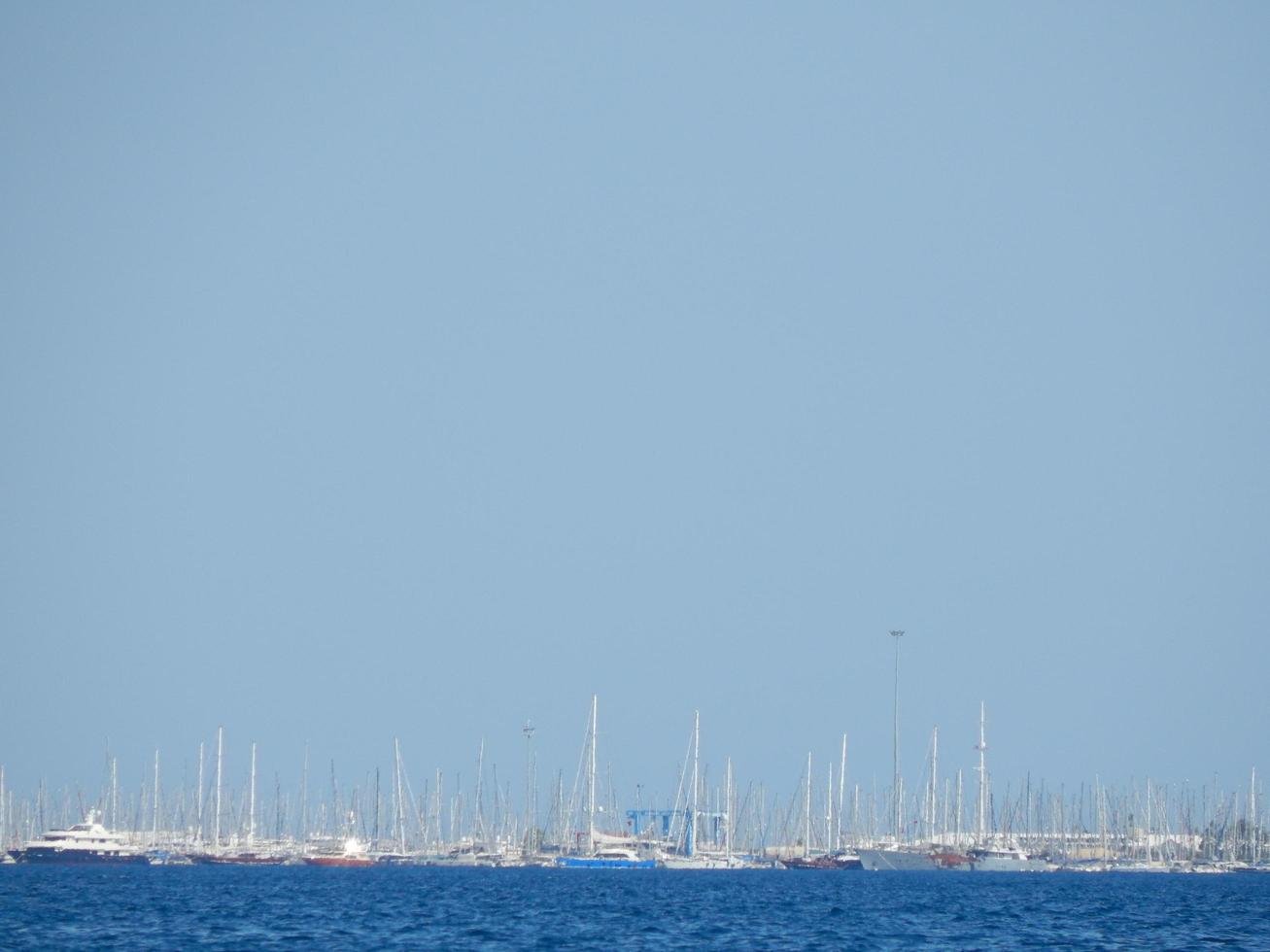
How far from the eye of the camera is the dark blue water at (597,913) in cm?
5988

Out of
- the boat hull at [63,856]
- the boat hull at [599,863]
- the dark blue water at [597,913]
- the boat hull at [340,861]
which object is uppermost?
the dark blue water at [597,913]

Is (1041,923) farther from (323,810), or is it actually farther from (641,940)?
(323,810)

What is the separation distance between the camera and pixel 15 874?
11950 centimetres

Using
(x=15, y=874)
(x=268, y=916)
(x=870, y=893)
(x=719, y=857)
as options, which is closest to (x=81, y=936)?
(x=268, y=916)

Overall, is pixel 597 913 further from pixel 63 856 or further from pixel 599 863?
pixel 63 856

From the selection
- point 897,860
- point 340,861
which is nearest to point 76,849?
point 340,861

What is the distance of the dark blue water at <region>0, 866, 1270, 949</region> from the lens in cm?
5988

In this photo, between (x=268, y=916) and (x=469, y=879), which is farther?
(x=469, y=879)

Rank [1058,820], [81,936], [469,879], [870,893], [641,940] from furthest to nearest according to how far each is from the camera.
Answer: [1058,820]
[469,879]
[870,893]
[641,940]
[81,936]

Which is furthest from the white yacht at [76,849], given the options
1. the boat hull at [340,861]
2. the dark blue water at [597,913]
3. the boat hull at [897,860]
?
the boat hull at [897,860]

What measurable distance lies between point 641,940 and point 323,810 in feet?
415

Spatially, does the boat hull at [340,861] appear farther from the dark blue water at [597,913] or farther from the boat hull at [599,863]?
the dark blue water at [597,913]

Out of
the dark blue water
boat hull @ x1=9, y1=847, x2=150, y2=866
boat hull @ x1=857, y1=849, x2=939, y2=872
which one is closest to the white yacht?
boat hull @ x1=9, y1=847, x2=150, y2=866

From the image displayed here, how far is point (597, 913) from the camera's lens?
78.1 m
